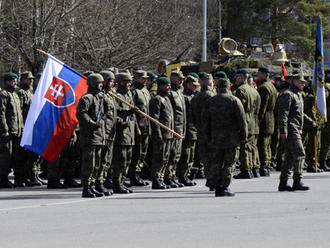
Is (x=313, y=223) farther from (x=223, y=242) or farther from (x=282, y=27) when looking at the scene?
(x=282, y=27)

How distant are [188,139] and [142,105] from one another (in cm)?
105

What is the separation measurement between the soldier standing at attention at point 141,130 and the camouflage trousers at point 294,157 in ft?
9.53

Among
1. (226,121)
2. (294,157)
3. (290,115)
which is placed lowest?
(294,157)

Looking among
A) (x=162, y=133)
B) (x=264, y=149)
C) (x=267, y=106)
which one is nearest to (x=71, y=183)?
(x=162, y=133)

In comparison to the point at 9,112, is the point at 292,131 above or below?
below

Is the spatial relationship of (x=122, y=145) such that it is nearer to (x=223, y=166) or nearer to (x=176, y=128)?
(x=176, y=128)

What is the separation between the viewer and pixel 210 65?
24.7 meters

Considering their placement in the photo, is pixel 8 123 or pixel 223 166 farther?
pixel 8 123

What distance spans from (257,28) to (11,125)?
141ft

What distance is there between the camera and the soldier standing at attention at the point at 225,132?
1359 centimetres

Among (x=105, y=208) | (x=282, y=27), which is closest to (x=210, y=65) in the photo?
(x=105, y=208)

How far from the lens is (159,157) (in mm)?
14984

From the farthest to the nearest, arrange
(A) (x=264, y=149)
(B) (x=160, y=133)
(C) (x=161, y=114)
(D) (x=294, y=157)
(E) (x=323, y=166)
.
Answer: (E) (x=323, y=166), (A) (x=264, y=149), (C) (x=161, y=114), (B) (x=160, y=133), (D) (x=294, y=157)

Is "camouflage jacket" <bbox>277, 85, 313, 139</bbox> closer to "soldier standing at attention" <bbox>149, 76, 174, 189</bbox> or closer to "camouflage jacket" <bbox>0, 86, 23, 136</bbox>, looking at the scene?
"soldier standing at attention" <bbox>149, 76, 174, 189</bbox>
